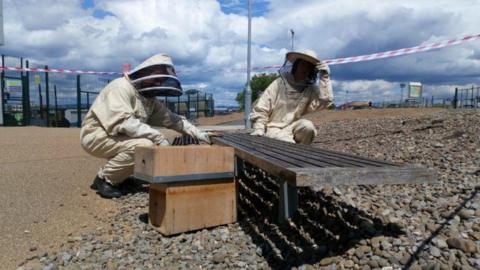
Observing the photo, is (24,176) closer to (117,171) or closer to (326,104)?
(117,171)

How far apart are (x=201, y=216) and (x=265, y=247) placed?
28.9 inches

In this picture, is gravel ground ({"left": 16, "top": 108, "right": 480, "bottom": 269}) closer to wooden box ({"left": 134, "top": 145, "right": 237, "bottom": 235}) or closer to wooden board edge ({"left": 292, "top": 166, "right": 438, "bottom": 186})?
wooden box ({"left": 134, "top": 145, "right": 237, "bottom": 235})

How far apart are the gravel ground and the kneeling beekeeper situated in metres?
0.46

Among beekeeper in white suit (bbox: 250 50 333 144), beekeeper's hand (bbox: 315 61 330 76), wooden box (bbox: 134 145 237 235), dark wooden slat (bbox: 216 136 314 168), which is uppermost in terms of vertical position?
beekeeper's hand (bbox: 315 61 330 76)

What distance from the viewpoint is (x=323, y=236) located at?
136 inches

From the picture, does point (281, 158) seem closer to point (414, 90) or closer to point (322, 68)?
point (322, 68)

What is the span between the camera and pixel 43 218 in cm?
443

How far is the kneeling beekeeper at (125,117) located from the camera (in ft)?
15.6

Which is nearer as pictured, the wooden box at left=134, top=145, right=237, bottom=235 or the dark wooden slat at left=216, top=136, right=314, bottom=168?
the dark wooden slat at left=216, top=136, right=314, bottom=168

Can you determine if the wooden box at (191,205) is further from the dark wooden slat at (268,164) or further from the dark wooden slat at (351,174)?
the dark wooden slat at (351,174)

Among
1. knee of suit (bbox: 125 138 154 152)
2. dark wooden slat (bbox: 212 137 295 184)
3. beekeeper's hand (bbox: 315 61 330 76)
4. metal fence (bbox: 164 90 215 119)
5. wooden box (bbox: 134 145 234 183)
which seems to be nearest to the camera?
dark wooden slat (bbox: 212 137 295 184)

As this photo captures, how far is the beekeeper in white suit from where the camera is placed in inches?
214

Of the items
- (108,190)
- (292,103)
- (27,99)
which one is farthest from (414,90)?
(108,190)

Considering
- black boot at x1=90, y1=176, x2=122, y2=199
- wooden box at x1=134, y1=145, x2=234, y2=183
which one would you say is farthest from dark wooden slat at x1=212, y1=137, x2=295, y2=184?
black boot at x1=90, y1=176, x2=122, y2=199
